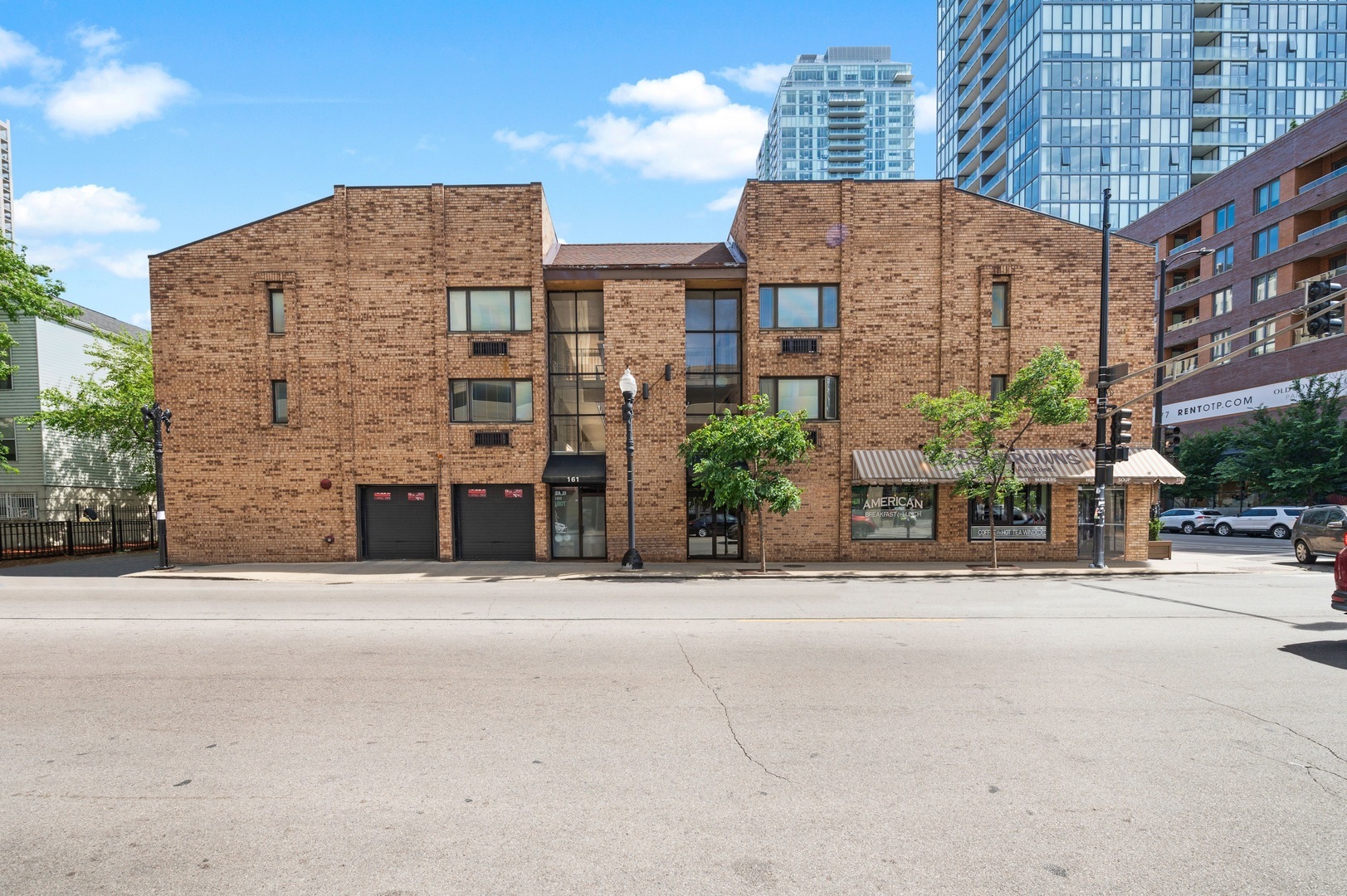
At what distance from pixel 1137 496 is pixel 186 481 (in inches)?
1074

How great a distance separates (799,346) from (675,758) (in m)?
15.0

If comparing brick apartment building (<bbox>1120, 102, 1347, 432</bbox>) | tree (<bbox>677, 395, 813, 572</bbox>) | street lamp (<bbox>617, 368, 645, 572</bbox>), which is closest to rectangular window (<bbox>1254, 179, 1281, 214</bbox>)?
brick apartment building (<bbox>1120, 102, 1347, 432</bbox>)

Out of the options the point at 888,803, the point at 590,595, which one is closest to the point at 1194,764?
the point at 888,803

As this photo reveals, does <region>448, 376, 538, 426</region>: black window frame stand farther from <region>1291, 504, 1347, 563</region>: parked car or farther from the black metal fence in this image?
<region>1291, 504, 1347, 563</region>: parked car

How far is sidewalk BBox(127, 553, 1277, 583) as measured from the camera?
15.9 metres

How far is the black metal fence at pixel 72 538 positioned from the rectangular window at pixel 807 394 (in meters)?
23.5

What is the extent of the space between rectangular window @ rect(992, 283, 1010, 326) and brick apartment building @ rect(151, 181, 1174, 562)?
0.18ft

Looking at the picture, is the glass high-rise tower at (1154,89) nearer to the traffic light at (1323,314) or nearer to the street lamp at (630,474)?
the traffic light at (1323,314)

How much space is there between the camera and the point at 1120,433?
54.4ft

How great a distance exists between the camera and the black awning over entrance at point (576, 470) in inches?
727

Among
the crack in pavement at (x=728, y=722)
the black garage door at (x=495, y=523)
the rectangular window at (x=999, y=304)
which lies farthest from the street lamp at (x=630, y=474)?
the rectangular window at (x=999, y=304)

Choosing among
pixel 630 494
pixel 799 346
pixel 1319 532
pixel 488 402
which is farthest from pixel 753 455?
pixel 1319 532

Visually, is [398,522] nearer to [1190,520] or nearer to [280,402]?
[280,402]

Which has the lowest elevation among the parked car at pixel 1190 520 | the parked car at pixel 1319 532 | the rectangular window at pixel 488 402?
the parked car at pixel 1190 520
